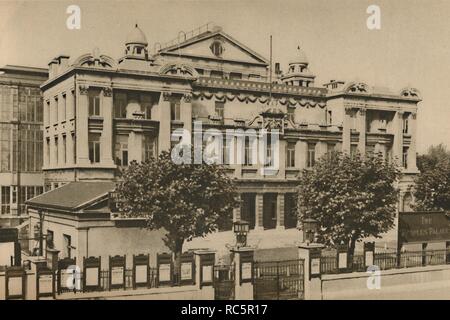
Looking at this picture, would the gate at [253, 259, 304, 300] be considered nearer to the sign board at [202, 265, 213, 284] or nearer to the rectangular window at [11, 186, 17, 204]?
the sign board at [202, 265, 213, 284]

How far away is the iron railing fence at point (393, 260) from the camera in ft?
66.2

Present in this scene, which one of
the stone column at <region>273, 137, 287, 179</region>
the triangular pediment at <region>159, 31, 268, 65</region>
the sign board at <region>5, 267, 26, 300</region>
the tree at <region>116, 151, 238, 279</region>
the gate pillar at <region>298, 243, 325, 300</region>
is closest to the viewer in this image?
the sign board at <region>5, 267, 26, 300</region>

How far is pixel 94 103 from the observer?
75.3ft

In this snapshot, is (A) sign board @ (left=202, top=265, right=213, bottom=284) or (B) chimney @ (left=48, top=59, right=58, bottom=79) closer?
(A) sign board @ (left=202, top=265, right=213, bottom=284)

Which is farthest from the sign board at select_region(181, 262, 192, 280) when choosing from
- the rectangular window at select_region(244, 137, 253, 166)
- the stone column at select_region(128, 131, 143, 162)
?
the rectangular window at select_region(244, 137, 253, 166)

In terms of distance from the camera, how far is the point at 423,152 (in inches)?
1020

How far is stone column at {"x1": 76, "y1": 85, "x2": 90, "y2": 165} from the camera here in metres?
22.3

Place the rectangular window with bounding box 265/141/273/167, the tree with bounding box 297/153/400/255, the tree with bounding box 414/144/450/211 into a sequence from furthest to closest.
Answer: the rectangular window with bounding box 265/141/273/167
the tree with bounding box 414/144/450/211
the tree with bounding box 297/153/400/255

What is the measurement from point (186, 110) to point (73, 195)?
6561 millimetres

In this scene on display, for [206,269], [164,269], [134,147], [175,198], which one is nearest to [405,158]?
[175,198]

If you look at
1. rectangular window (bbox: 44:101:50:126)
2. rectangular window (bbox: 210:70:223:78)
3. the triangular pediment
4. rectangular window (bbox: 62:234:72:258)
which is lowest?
rectangular window (bbox: 62:234:72:258)

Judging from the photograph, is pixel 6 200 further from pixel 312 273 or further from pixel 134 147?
pixel 312 273

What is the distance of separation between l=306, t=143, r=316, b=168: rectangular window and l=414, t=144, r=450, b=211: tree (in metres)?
4.85
